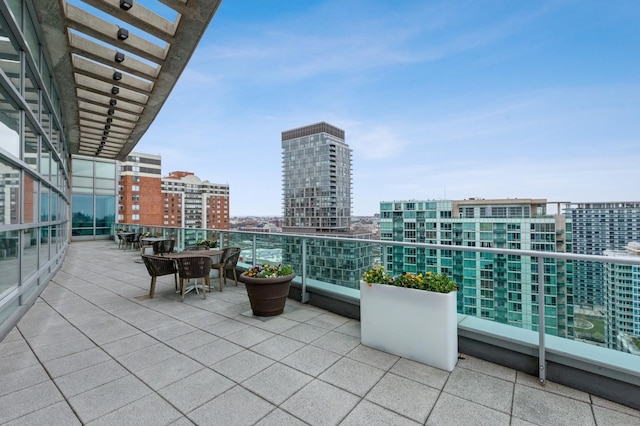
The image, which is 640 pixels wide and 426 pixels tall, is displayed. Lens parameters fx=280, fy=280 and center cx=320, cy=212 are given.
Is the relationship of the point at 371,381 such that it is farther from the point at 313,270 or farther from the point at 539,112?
the point at 539,112

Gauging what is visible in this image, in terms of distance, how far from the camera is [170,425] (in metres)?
1.84

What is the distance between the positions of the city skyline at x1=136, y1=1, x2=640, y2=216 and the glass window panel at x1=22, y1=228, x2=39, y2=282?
164 inches

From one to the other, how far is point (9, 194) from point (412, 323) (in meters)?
4.96

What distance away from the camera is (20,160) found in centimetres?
372

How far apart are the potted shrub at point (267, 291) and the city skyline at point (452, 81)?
4.62 m

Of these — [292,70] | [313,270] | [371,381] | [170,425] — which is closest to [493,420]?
[371,381]

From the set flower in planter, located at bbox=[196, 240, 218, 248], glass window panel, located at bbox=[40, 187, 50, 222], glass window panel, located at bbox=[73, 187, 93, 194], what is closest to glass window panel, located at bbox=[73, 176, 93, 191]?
glass window panel, located at bbox=[73, 187, 93, 194]

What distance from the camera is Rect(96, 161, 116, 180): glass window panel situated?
56.9 feet

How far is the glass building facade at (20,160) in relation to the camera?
10.8 feet

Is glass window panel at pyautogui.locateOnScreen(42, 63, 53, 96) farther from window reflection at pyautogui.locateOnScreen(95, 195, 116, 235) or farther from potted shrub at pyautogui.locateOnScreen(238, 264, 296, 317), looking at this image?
window reflection at pyautogui.locateOnScreen(95, 195, 116, 235)

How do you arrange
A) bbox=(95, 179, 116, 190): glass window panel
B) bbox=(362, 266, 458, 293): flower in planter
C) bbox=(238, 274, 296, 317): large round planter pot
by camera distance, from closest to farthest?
bbox=(362, 266, 458, 293): flower in planter < bbox=(238, 274, 296, 317): large round planter pot < bbox=(95, 179, 116, 190): glass window panel

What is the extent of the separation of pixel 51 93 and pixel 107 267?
4.76m

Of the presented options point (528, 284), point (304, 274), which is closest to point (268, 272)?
point (304, 274)

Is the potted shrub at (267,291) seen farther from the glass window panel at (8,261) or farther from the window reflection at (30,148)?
the window reflection at (30,148)
